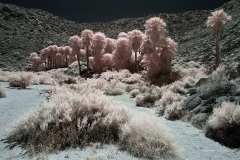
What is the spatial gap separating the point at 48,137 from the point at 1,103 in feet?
16.3

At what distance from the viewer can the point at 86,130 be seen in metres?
7.02

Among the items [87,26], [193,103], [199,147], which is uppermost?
[87,26]

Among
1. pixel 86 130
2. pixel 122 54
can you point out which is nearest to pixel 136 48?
pixel 122 54

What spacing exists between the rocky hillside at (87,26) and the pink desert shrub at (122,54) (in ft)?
30.1

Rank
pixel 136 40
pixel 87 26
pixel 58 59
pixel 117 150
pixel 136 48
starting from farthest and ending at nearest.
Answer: pixel 87 26 < pixel 58 59 < pixel 136 48 < pixel 136 40 < pixel 117 150

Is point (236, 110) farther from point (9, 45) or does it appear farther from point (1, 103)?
point (9, 45)

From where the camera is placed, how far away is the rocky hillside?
143 feet

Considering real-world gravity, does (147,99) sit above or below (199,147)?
above

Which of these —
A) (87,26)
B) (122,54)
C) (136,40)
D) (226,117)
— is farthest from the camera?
(87,26)

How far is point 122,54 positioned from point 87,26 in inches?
2981

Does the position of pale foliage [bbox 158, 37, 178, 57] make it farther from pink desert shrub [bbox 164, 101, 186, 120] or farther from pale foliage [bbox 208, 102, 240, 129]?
pale foliage [bbox 208, 102, 240, 129]

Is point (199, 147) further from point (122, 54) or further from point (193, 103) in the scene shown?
point (122, 54)

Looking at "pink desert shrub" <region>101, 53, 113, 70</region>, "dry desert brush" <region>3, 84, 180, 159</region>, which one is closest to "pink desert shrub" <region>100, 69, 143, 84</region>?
"pink desert shrub" <region>101, 53, 113, 70</region>

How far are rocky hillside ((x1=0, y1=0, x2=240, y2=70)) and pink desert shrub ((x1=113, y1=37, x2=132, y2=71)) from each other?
30.1 ft
